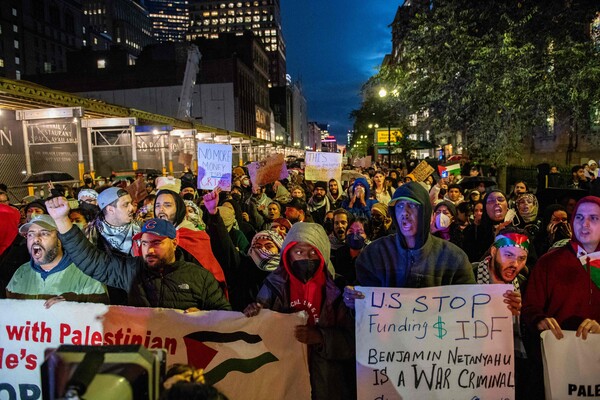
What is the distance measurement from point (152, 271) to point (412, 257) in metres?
1.73

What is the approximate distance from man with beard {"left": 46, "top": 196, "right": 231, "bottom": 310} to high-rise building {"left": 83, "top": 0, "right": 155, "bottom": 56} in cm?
14519

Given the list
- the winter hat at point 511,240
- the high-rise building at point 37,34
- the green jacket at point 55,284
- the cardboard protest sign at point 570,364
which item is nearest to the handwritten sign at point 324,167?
the winter hat at point 511,240

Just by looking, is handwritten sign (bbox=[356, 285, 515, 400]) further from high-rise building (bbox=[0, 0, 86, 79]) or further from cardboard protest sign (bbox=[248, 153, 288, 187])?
high-rise building (bbox=[0, 0, 86, 79])

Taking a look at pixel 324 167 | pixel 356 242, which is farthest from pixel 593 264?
pixel 324 167

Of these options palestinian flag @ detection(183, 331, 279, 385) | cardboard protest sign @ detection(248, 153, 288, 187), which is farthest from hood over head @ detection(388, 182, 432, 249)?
cardboard protest sign @ detection(248, 153, 288, 187)

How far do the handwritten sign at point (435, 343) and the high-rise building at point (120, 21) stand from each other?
146 m

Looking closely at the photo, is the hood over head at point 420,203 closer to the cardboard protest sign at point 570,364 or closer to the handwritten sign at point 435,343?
the handwritten sign at point 435,343

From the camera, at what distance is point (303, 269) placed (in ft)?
9.83

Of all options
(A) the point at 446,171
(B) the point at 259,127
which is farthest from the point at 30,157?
(B) the point at 259,127

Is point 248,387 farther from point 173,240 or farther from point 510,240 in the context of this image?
point 510,240

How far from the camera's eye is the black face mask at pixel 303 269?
9.82 ft

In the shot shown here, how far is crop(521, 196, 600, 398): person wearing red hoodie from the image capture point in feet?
9.00

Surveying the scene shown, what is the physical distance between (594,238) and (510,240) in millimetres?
516

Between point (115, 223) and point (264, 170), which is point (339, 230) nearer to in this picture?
point (115, 223)
